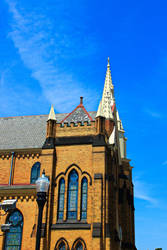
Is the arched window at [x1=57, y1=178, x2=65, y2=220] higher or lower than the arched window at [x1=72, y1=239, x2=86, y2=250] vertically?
higher

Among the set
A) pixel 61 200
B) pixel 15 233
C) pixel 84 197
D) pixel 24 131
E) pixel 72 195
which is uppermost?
pixel 24 131

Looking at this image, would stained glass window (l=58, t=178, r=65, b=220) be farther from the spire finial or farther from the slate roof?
the spire finial

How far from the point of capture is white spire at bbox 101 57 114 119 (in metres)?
31.6

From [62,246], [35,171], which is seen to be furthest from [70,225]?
[35,171]

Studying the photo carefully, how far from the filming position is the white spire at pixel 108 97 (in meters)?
31.6

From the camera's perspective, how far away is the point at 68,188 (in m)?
24.4

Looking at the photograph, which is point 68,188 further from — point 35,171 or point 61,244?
point 35,171

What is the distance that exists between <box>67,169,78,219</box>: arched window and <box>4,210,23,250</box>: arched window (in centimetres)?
417

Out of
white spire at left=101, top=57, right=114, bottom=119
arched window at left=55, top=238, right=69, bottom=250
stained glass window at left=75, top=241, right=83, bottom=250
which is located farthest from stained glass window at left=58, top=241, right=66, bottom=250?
white spire at left=101, top=57, right=114, bottom=119

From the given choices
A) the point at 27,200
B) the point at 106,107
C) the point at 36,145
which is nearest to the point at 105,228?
the point at 27,200

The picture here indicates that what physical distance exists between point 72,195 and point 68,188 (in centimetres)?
60

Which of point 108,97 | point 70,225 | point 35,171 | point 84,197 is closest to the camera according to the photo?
point 70,225

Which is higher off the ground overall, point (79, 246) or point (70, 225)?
point (70, 225)

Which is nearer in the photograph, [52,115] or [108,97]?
[52,115]
